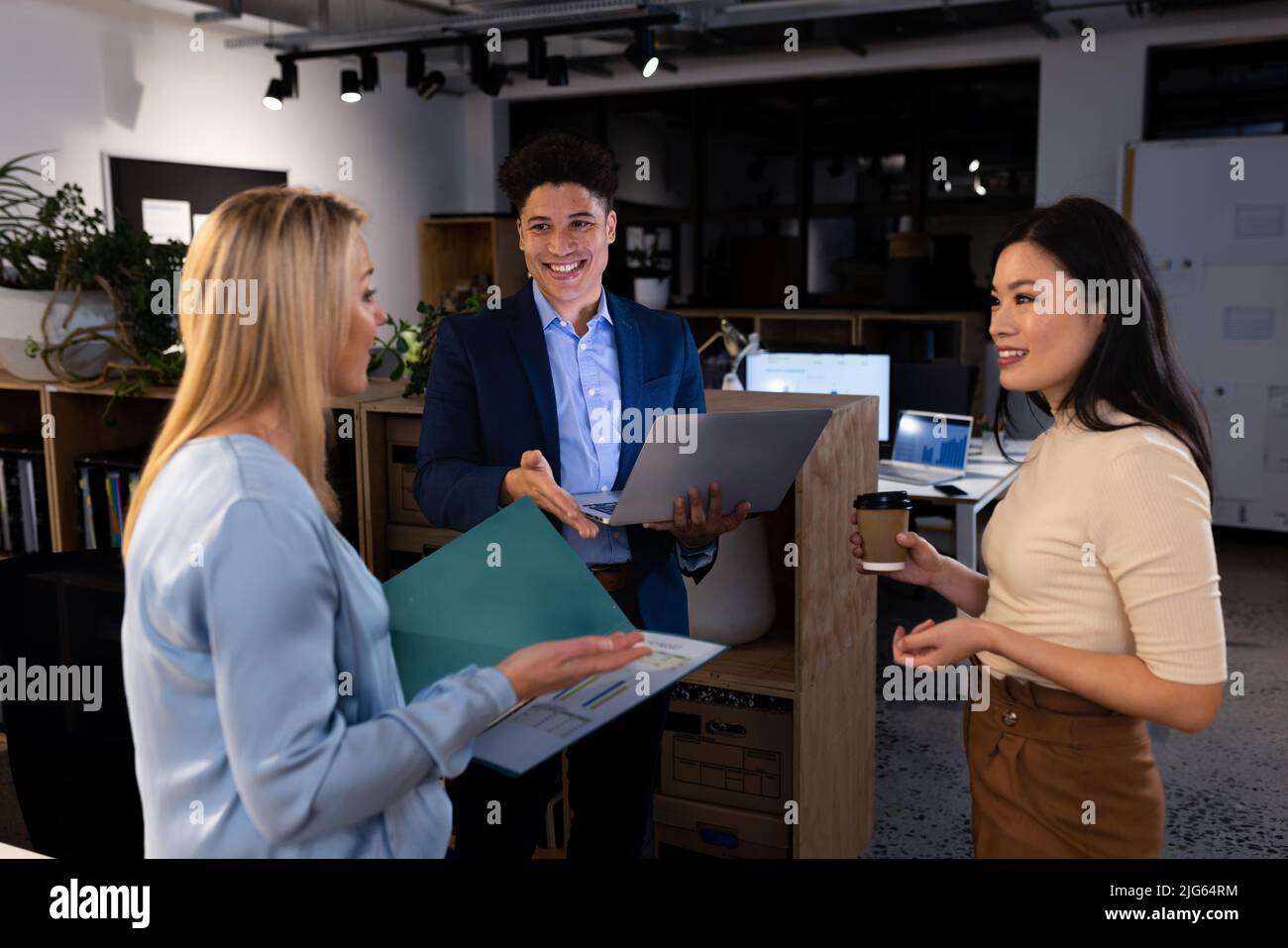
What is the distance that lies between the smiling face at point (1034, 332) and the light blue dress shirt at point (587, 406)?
0.76 meters

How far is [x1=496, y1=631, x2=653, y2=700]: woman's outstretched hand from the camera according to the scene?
4.04ft

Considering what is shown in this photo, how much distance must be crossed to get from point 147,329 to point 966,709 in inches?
97.6

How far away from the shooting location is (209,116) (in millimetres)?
7207

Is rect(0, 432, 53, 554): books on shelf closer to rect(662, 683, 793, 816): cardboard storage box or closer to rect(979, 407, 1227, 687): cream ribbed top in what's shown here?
rect(662, 683, 793, 816): cardboard storage box

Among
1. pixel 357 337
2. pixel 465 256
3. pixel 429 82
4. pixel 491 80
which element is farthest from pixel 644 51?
pixel 357 337

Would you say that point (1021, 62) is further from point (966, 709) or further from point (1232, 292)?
point (966, 709)

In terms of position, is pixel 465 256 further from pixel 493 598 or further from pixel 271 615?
pixel 271 615

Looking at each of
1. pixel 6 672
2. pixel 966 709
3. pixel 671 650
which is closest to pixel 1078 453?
pixel 966 709

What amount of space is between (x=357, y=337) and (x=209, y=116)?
680 centimetres

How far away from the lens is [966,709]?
5.65ft

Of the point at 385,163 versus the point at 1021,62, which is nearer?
the point at 1021,62

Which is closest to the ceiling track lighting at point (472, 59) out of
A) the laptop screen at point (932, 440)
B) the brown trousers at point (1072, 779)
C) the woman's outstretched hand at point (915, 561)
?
the laptop screen at point (932, 440)

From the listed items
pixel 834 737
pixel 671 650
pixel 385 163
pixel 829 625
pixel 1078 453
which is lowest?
pixel 834 737
